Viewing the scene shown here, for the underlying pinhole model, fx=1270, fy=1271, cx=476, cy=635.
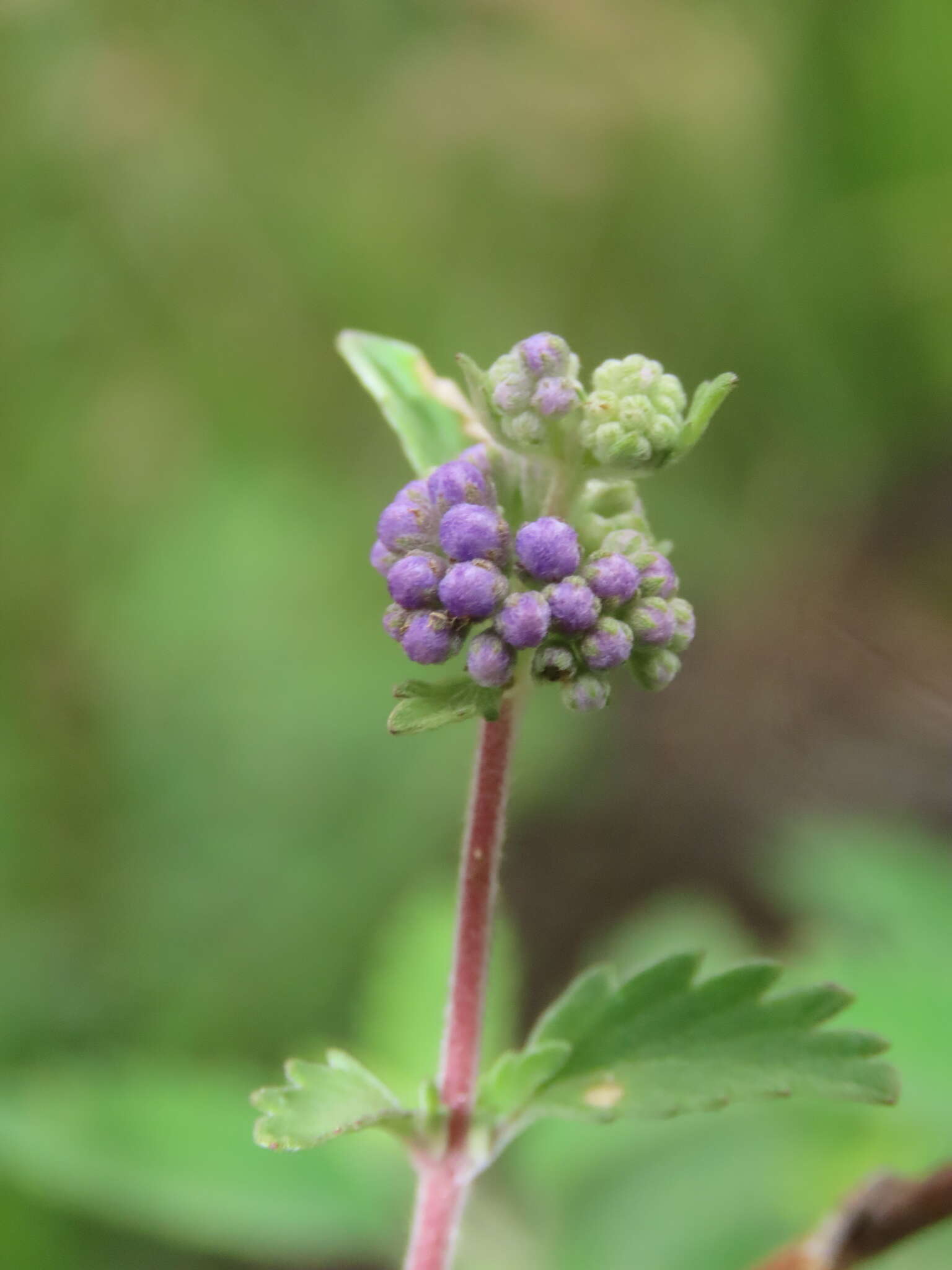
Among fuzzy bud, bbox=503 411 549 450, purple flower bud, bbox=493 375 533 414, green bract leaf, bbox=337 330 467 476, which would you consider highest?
green bract leaf, bbox=337 330 467 476

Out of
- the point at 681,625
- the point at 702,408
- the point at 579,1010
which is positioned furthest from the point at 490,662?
the point at 579,1010

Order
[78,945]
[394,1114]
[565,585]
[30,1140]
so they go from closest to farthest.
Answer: [565,585], [394,1114], [30,1140], [78,945]

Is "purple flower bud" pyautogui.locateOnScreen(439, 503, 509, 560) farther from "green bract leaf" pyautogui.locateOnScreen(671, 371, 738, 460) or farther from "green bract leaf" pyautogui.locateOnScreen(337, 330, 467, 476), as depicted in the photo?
"green bract leaf" pyautogui.locateOnScreen(337, 330, 467, 476)

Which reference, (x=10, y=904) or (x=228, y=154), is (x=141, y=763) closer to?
(x=10, y=904)

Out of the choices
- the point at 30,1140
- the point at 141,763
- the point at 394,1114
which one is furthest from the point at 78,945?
the point at 394,1114

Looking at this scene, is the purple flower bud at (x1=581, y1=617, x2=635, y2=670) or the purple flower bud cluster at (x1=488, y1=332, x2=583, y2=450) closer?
the purple flower bud at (x1=581, y1=617, x2=635, y2=670)

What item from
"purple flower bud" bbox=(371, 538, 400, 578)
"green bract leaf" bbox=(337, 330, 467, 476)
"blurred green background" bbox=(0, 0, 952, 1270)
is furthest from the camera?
"blurred green background" bbox=(0, 0, 952, 1270)

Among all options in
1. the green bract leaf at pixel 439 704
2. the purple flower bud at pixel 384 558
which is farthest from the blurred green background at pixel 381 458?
the green bract leaf at pixel 439 704

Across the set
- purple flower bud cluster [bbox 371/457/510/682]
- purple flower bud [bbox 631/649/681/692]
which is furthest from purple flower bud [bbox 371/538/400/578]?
purple flower bud [bbox 631/649/681/692]
